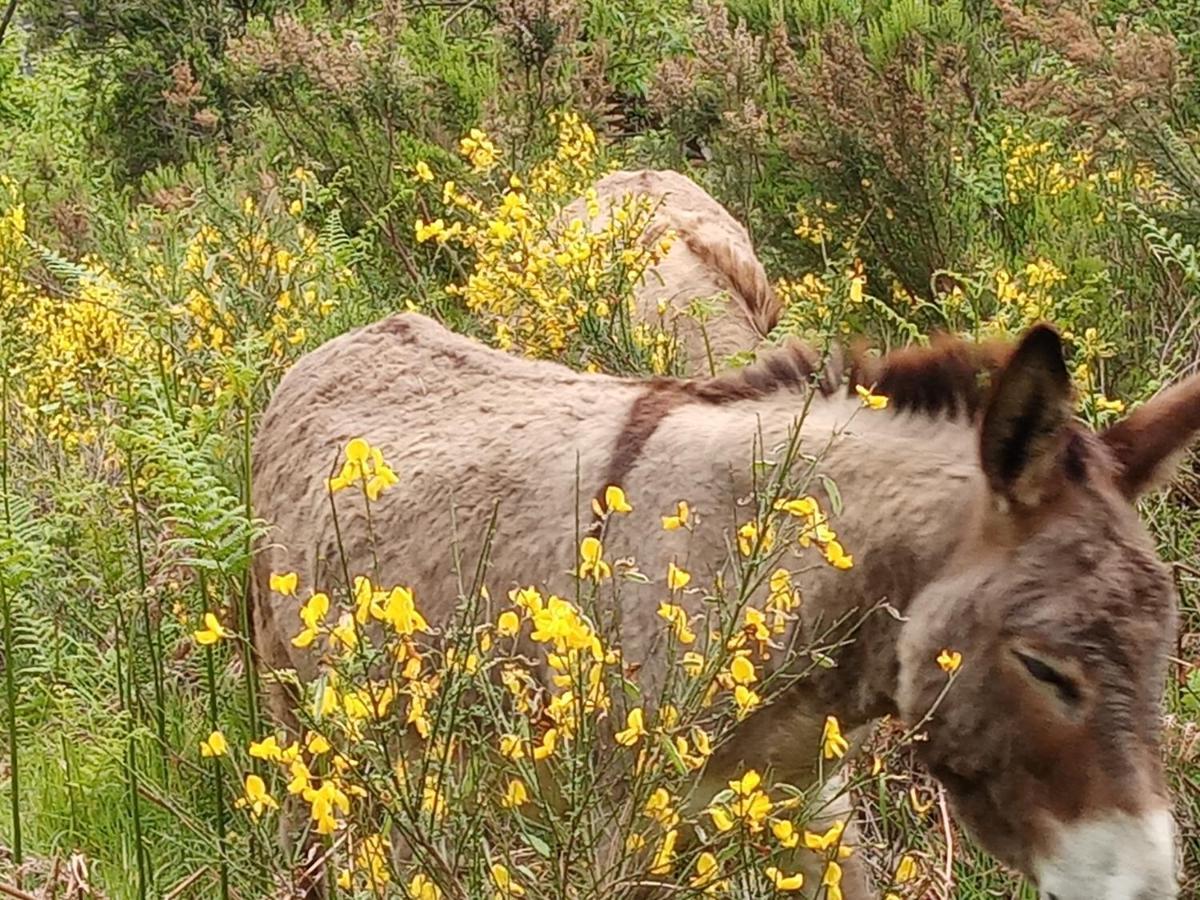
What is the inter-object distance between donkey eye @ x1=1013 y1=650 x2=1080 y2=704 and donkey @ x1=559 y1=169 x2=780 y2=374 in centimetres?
291

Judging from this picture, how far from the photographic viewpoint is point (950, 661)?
2191 millimetres

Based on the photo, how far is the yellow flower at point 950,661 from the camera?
2.18 meters

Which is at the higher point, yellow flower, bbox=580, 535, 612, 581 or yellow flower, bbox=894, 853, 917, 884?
yellow flower, bbox=580, 535, 612, 581

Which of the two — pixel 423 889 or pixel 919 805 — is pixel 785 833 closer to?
pixel 423 889

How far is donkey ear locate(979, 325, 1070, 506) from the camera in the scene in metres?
2.20

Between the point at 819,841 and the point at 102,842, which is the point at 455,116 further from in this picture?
the point at 819,841

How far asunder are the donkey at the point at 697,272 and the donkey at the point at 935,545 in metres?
1.97

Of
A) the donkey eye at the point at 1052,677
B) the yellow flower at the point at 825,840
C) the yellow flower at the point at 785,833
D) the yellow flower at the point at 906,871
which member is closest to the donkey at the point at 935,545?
the donkey eye at the point at 1052,677

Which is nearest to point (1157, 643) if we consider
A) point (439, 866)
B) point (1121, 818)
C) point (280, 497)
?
point (1121, 818)

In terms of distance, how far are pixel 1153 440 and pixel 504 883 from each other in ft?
4.19

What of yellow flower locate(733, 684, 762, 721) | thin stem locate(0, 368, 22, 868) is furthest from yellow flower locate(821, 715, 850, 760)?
thin stem locate(0, 368, 22, 868)

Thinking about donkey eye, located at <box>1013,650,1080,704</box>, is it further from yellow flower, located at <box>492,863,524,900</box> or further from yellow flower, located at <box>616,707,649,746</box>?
yellow flower, located at <box>492,863,524,900</box>

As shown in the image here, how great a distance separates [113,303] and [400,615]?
315cm

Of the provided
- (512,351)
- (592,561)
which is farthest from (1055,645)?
(512,351)
